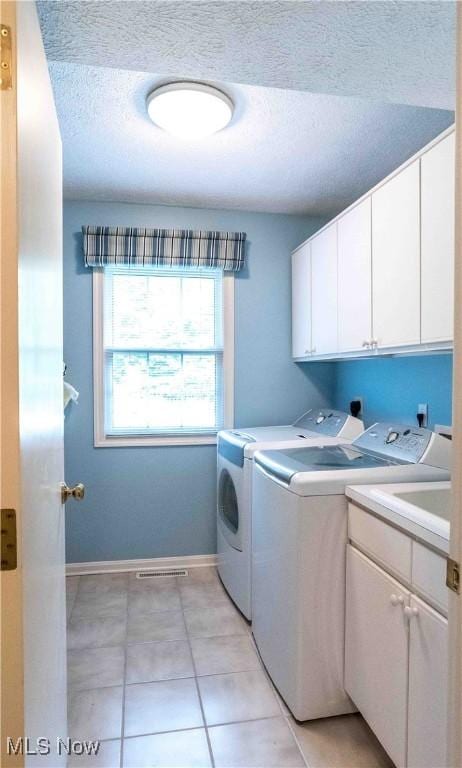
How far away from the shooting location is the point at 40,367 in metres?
0.87

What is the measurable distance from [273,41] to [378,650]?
5.90 ft

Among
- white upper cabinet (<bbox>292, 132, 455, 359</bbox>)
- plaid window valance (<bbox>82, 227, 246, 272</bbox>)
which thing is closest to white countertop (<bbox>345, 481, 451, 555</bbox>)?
white upper cabinet (<bbox>292, 132, 455, 359</bbox>)

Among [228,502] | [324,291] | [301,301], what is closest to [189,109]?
[324,291]

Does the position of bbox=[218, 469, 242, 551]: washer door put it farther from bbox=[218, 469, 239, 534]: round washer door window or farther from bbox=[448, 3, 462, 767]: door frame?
bbox=[448, 3, 462, 767]: door frame

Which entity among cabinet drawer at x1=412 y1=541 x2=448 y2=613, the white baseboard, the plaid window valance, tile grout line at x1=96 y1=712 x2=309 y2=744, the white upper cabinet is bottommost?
tile grout line at x1=96 y1=712 x2=309 y2=744

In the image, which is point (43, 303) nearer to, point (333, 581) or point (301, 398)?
point (333, 581)

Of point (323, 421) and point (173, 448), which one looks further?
point (173, 448)

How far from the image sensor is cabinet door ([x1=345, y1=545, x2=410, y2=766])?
1205 millimetres

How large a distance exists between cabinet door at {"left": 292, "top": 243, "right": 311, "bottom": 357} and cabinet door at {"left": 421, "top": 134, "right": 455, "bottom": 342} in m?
1.09

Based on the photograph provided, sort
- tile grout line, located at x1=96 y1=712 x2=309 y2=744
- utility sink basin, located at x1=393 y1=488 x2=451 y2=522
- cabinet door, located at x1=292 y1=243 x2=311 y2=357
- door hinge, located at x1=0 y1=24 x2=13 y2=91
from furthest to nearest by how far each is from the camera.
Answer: cabinet door, located at x1=292 y1=243 x2=311 y2=357 < tile grout line, located at x1=96 y1=712 x2=309 y2=744 < utility sink basin, located at x1=393 y1=488 x2=451 y2=522 < door hinge, located at x1=0 y1=24 x2=13 y2=91

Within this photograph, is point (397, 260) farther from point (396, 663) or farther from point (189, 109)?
point (396, 663)

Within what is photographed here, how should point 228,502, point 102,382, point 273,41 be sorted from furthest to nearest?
point 102,382, point 228,502, point 273,41

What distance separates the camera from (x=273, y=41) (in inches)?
42.9

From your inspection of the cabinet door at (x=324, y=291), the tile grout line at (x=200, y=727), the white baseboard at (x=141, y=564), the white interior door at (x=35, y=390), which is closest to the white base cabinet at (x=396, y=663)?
the tile grout line at (x=200, y=727)
